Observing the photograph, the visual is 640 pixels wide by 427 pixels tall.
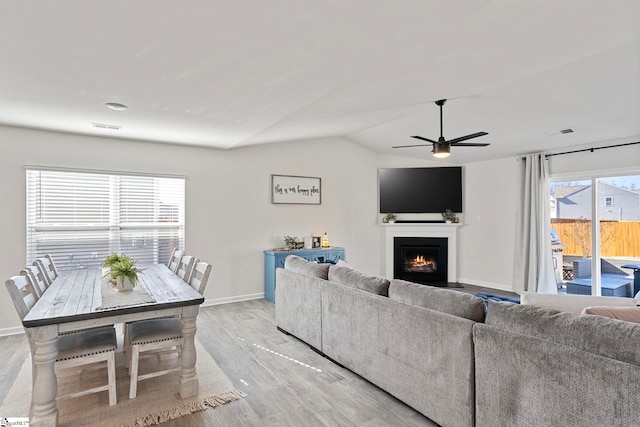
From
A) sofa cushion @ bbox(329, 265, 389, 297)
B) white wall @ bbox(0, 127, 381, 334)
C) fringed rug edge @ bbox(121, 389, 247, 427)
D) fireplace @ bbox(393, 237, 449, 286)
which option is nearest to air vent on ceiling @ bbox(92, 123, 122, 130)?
white wall @ bbox(0, 127, 381, 334)

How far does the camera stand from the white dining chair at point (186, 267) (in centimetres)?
330

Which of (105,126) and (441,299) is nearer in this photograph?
(441,299)

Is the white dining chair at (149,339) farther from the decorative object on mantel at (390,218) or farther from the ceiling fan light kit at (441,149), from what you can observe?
the decorative object on mantel at (390,218)

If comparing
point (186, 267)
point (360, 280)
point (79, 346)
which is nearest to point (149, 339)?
point (79, 346)

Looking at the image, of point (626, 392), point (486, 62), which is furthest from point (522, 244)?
point (626, 392)

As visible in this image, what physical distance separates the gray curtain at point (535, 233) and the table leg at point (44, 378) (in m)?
6.26

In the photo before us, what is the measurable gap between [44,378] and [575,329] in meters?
3.04

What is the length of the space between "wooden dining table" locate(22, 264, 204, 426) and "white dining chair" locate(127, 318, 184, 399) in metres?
0.13

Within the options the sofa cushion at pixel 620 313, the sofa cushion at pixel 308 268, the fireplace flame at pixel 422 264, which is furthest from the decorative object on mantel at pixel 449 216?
the sofa cushion at pixel 620 313

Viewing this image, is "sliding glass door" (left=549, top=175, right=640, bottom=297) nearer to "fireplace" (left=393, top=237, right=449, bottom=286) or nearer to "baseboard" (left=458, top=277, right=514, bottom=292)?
"baseboard" (left=458, top=277, right=514, bottom=292)

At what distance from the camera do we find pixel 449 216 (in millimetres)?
6980

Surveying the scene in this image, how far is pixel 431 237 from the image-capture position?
711cm

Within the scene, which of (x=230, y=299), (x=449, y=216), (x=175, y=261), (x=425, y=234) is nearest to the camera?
(x=175, y=261)

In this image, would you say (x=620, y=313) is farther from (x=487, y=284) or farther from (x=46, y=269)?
(x=487, y=284)
